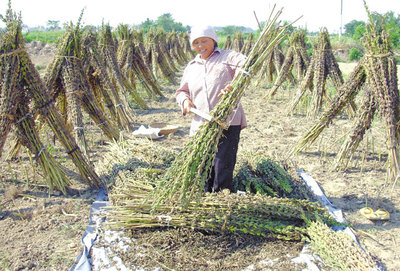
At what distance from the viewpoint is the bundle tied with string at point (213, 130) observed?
2.38 meters

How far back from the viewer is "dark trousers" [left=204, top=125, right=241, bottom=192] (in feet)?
9.09

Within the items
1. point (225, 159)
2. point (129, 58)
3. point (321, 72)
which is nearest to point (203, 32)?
point (225, 159)

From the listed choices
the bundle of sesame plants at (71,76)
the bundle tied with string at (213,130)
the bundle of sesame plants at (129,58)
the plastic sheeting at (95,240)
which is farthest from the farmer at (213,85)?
the bundle of sesame plants at (129,58)

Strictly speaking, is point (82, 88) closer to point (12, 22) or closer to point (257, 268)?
point (12, 22)

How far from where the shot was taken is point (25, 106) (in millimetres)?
3270

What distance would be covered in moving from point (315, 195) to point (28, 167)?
11.1 feet

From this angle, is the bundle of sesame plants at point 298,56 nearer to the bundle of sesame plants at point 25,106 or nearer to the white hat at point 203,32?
the white hat at point 203,32

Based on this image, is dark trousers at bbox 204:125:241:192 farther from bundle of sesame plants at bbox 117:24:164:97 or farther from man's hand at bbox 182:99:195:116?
bundle of sesame plants at bbox 117:24:164:97

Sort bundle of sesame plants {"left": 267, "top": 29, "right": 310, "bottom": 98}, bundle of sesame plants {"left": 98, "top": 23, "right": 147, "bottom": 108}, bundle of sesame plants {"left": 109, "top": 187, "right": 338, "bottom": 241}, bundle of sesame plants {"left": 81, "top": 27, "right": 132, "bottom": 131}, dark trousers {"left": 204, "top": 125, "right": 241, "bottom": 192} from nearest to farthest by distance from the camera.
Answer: bundle of sesame plants {"left": 109, "top": 187, "right": 338, "bottom": 241} → dark trousers {"left": 204, "top": 125, "right": 241, "bottom": 192} → bundle of sesame plants {"left": 81, "top": 27, "right": 132, "bottom": 131} → bundle of sesame plants {"left": 98, "top": 23, "right": 147, "bottom": 108} → bundle of sesame plants {"left": 267, "top": 29, "right": 310, "bottom": 98}

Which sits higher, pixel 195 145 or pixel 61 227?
pixel 195 145

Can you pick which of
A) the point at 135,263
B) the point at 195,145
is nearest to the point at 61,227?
the point at 135,263

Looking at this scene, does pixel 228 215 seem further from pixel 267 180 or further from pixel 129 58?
pixel 129 58

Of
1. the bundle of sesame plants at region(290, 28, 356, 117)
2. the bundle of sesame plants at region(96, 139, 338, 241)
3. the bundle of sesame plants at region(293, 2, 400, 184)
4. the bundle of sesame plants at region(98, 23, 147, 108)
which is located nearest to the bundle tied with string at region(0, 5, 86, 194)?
the bundle of sesame plants at region(96, 139, 338, 241)

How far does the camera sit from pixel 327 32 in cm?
652
